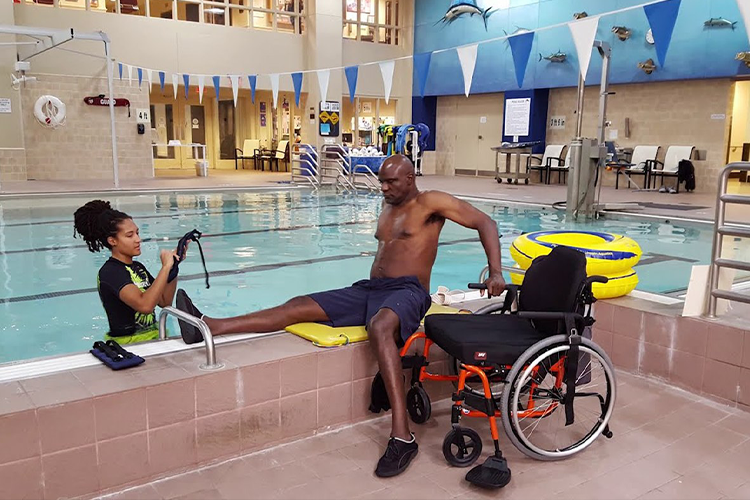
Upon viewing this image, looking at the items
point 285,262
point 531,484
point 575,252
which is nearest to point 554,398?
point 531,484

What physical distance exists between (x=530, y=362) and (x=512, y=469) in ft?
1.24

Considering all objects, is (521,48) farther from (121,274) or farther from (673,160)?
(673,160)

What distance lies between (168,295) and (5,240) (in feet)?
17.7

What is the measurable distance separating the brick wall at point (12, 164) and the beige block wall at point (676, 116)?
13.1 m

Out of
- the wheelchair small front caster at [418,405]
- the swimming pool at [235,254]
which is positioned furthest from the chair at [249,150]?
the wheelchair small front caster at [418,405]

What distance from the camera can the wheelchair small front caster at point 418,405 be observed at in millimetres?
2439

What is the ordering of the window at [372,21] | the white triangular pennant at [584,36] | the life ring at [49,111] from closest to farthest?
the white triangular pennant at [584,36], the life ring at [49,111], the window at [372,21]

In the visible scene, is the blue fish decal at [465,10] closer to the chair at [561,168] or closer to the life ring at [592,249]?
the chair at [561,168]

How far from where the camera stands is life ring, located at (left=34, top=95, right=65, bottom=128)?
547 inches

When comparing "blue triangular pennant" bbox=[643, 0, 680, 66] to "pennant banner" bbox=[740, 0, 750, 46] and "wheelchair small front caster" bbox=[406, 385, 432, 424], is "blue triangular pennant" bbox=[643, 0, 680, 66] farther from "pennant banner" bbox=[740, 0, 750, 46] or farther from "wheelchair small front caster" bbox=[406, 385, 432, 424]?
"wheelchair small front caster" bbox=[406, 385, 432, 424]

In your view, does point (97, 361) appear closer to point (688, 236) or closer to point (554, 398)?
point (554, 398)

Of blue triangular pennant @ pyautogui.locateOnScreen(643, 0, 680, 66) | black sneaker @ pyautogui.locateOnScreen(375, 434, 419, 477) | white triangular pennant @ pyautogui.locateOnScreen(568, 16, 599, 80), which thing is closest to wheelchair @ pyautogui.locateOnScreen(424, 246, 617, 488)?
black sneaker @ pyautogui.locateOnScreen(375, 434, 419, 477)

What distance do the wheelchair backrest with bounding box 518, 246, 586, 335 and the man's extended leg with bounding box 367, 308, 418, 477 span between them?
0.54 metres

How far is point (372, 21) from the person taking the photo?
19594 mm
